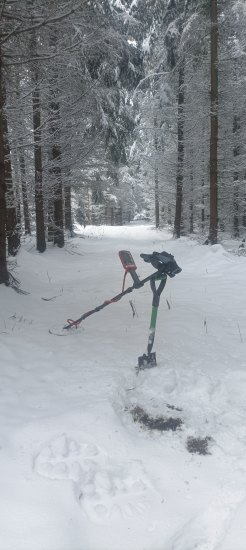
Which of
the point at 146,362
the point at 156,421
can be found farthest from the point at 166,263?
the point at 156,421

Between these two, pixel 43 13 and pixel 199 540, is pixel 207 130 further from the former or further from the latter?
pixel 199 540

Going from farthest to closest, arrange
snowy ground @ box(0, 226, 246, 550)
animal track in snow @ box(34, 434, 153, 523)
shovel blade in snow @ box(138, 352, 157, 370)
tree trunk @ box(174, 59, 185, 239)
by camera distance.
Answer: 1. tree trunk @ box(174, 59, 185, 239)
2. shovel blade in snow @ box(138, 352, 157, 370)
3. animal track in snow @ box(34, 434, 153, 523)
4. snowy ground @ box(0, 226, 246, 550)

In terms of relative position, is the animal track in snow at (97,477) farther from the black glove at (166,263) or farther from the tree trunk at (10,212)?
the tree trunk at (10,212)

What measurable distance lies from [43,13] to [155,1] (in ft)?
45.6

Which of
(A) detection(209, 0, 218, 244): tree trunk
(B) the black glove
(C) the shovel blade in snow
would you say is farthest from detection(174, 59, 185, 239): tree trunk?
(C) the shovel blade in snow

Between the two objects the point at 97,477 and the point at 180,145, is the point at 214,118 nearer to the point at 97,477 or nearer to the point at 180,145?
the point at 180,145

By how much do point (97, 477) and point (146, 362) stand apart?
5.89ft

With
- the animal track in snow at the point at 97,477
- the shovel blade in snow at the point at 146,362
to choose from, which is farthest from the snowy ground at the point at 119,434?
the shovel blade in snow at the point at 146,362

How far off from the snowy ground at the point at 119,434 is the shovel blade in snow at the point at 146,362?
4.3 inches

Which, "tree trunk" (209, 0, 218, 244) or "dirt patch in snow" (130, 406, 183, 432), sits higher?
"tree trunk" (209, 0, 218, 244)

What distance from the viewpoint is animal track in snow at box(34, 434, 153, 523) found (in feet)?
8.72

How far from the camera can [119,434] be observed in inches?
131

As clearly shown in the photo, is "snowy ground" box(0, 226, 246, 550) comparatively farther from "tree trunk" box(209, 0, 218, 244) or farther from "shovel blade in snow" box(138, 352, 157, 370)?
"tree trunk" box(209, 0, 218, 244)

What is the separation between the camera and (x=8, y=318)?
625cm
